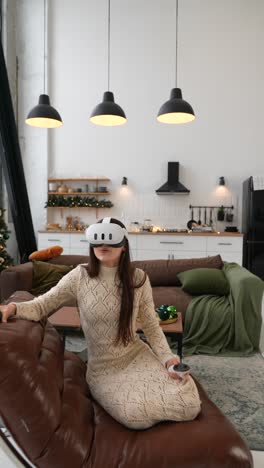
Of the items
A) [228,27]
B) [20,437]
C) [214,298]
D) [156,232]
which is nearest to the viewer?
[20,437]

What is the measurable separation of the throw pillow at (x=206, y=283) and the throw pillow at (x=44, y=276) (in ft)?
4.57

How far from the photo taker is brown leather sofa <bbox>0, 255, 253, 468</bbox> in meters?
1.13

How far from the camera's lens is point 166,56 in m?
6.82

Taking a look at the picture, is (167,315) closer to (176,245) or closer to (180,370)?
(180,370)

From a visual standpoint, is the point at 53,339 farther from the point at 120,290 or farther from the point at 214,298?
the point at 214,298

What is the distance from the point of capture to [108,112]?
3797mm

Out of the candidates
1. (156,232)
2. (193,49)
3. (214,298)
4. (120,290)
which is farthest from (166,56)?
(120,290)

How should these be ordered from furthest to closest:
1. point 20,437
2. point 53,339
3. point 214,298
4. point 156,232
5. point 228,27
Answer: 1. point 228,27
2. point 156,232
3. point 214,298
4. point 53,339
5. point 20,437

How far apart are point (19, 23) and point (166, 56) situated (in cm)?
293

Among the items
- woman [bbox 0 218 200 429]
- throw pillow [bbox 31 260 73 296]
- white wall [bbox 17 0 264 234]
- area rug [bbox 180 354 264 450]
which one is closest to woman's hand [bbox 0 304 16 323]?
woman [bbox 0 218 200 429]

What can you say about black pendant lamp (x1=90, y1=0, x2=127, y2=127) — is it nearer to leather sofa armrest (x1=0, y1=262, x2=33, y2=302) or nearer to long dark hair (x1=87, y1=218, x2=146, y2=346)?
leather sofa armrest (x1=0, y1=262, x2=33, y2=302)

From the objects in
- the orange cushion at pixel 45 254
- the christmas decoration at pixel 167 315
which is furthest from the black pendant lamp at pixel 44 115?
the christmas decoration at pixel 167 315

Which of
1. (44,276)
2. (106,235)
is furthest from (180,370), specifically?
(44,276)

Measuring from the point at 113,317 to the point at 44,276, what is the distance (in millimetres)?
2395
